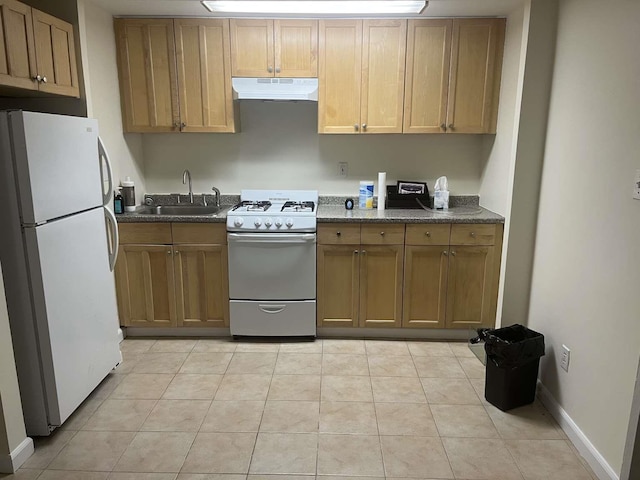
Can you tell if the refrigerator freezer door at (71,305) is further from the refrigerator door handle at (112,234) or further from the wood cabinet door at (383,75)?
the wood cabinet door at (383,75)

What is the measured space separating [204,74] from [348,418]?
8.26 feet

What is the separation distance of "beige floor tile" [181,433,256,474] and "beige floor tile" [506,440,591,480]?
50.1 inches

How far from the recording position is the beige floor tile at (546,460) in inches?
78.1

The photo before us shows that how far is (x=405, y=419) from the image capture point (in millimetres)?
2375

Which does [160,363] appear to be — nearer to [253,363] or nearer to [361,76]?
[253,363]

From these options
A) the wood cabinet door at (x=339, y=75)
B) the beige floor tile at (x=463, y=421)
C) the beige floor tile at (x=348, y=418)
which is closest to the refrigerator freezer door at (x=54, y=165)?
the wood cabinet door at (x=339, y=75)

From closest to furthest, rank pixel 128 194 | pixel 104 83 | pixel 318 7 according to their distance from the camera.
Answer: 1. pixel 318 7
2. pixel 104 83
3. pixel 128 194

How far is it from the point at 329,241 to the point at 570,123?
1620 mm

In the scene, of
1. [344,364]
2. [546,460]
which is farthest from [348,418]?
[546,460]

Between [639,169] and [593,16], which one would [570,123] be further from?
[639,169]

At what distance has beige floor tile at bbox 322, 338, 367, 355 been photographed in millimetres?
3154

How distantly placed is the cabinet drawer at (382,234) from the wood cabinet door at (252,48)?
1327mm

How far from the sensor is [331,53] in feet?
10.4

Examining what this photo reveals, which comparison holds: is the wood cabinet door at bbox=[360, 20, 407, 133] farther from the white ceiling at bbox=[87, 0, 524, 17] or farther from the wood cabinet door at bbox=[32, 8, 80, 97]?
the wood cabinet door at bbox=[32, 8, 80, 97]
